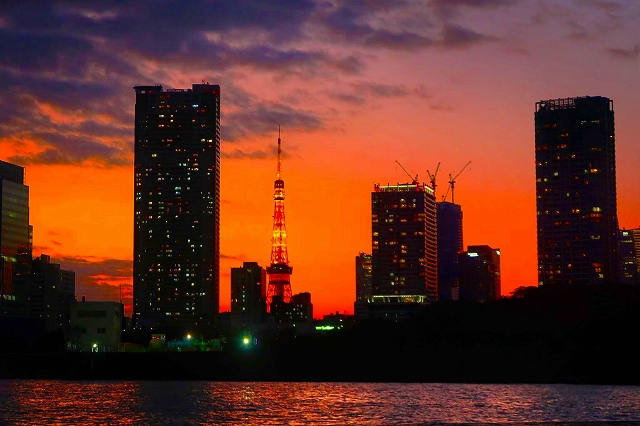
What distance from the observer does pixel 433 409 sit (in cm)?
11838

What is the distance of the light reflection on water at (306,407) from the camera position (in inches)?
4023

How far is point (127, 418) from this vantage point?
4085 inches

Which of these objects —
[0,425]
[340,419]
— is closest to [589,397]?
[340,419]

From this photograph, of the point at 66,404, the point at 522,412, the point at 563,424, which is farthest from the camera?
the point at 66,404

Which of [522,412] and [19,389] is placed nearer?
[522,412]

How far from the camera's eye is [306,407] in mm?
122938

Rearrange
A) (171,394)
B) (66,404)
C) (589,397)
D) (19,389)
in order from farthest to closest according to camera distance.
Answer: (19,389) → (171,394) → (589,397) → (66,404)

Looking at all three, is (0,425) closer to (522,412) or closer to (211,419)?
(211,419)

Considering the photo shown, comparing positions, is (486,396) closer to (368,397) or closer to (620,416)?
(368,397)

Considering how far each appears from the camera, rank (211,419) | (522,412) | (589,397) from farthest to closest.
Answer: (589,397) → (522,412) → (211,419)

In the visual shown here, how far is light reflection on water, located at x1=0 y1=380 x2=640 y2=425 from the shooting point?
102m

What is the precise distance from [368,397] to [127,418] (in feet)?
166

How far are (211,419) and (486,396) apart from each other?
5781cm

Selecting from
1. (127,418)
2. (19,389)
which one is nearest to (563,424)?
(127,418)
